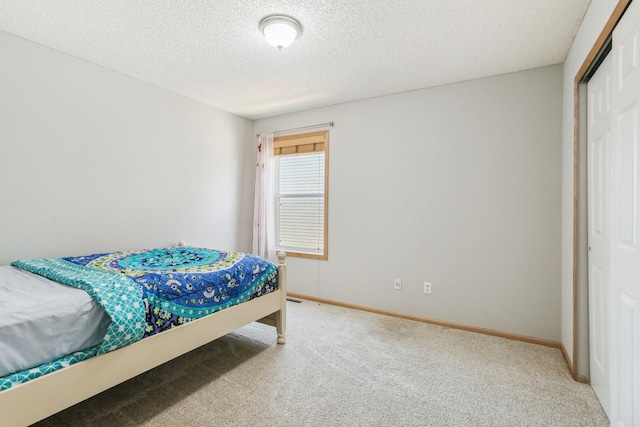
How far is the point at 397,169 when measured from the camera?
3.28m

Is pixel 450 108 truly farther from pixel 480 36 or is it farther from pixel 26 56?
pixel 26 56

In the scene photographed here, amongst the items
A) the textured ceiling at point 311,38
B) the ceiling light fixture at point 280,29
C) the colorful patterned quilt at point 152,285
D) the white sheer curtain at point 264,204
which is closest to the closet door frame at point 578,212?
the textured ceiling at point 311,38

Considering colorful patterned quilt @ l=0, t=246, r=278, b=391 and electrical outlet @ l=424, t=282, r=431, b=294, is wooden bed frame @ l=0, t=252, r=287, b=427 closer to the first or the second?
colorful patterned quilt @ l=0, t=246, r=278, b=391

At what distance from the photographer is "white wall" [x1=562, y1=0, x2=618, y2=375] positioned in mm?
1862

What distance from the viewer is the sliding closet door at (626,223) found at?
1.18 meters

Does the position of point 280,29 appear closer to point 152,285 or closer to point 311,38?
point 311,38

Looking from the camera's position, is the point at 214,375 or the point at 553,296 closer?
the point at 214,375

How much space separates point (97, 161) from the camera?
2736 mm

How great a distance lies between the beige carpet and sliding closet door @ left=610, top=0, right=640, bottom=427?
617 millimetres

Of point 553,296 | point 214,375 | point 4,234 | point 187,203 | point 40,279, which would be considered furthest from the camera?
point 187,203

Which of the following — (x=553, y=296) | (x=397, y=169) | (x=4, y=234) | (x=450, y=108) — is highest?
(x=450, y=108)

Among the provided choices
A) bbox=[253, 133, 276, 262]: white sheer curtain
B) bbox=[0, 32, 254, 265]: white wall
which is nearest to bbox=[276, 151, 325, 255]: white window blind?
bbox=[253, 133, 276, 262]: white sheer curtain

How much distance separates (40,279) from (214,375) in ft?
3.93

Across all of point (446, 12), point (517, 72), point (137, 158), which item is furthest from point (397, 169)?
point (137, 158)
